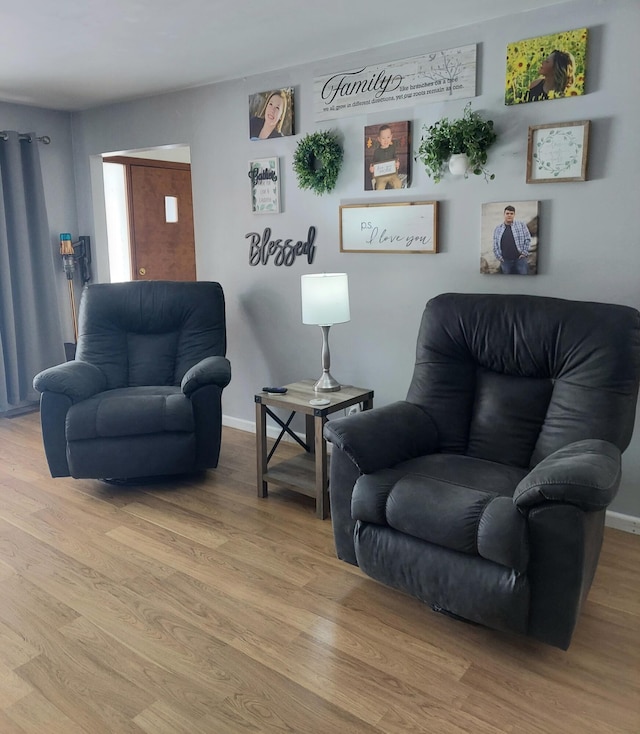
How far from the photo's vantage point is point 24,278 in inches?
178

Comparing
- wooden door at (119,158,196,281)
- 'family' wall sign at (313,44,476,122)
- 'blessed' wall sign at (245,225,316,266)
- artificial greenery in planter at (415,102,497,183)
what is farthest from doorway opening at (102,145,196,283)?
artificial greenery in planter at (415,102,497,183)

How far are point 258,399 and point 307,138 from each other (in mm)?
1445

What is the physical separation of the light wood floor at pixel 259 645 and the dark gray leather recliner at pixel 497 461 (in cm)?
15

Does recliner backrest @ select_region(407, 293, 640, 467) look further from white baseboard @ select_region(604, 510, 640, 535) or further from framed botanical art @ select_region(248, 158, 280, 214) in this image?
framed botanical art @ select_region(248, 158, 280, 214)

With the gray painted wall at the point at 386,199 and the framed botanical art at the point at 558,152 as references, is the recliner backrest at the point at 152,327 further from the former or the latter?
the framed botanical art at the point at 558,152

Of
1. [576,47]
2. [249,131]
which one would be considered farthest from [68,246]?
[576,47]

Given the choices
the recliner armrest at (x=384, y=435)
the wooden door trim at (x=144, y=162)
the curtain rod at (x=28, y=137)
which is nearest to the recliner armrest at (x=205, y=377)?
the recliner armrest at (x=384, y=435)

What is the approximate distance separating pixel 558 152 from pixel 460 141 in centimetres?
43

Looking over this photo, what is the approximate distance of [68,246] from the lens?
4809 mm

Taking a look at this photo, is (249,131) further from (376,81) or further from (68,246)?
(68,246)

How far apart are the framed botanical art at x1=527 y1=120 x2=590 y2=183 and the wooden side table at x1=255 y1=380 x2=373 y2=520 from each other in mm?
1271

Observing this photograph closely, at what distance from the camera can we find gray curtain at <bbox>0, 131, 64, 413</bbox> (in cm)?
439

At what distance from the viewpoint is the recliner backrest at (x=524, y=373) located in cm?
227

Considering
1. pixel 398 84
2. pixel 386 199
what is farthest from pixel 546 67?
pixel 386 199
